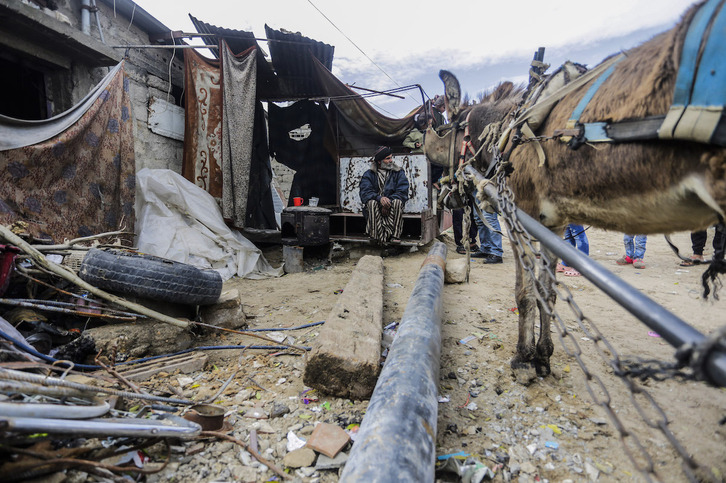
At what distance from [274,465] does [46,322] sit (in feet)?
7.21

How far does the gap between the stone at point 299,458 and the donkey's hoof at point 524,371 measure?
1.51 m

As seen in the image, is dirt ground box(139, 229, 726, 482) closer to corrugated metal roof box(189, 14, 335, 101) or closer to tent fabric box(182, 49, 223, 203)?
tent fabric box(182, 49, 223, 203)

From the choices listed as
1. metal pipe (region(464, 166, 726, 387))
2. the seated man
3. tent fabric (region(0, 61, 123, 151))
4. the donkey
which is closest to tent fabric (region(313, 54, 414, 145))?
the seated man

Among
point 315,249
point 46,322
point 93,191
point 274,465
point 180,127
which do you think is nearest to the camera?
point 274,465

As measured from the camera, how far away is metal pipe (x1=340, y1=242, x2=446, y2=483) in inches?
47.2

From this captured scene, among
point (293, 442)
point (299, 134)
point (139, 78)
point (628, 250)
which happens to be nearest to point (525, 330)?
point (293, 442)

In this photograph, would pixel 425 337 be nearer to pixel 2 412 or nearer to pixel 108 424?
pixel 108 424

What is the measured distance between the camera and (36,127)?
3744mm

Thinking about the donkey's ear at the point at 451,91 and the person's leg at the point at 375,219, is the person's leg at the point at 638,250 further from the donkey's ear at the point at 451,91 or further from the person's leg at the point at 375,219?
the donkey's ear at the point at 451,91

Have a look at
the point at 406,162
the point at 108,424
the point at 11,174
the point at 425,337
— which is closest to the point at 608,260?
the point at 406,162

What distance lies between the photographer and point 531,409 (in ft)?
6.86

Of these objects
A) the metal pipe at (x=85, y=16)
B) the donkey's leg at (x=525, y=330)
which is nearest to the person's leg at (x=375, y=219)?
the donkey's leg at (x=525, y=330)

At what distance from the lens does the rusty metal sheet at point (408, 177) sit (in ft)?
24.4

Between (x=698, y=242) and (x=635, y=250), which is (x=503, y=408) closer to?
(x=635, y=250)
